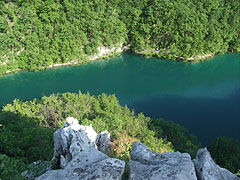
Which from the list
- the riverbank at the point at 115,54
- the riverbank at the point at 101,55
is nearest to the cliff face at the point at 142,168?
the riverbank at the point at 101,55

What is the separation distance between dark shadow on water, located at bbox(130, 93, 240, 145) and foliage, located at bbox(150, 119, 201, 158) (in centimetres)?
380

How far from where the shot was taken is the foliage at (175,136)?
18.2 meters

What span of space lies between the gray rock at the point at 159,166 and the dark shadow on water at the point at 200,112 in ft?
60.5

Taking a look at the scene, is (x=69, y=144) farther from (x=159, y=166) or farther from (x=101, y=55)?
(x=101, y=55)

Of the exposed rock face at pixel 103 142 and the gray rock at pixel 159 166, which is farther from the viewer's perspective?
the exposed rock face at pixel 103 142

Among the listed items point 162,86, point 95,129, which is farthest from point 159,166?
point 162,86

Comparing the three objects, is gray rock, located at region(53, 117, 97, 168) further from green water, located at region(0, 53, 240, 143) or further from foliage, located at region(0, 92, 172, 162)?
green water, located at region(0, 53, 240, 143)

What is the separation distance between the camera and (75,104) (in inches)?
847

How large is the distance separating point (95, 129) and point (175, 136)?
8.87m

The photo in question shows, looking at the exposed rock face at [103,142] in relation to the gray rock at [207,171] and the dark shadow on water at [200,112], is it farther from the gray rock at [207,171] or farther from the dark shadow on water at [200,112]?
the dark shadow on water at [200,112]

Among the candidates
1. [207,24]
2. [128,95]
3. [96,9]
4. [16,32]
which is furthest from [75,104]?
[207,24]

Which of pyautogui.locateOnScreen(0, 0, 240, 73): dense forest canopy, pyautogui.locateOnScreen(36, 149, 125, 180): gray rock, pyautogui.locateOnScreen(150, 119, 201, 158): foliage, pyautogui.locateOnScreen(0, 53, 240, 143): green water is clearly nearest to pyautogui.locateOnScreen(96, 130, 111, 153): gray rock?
pyautogui.locateOnScreen(36, 149, 125, 180): gray rock

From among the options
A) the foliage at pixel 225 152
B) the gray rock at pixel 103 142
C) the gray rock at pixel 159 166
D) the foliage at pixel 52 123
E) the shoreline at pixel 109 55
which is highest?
the shoreline at pixel 109 55

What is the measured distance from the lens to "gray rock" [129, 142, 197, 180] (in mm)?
5305
